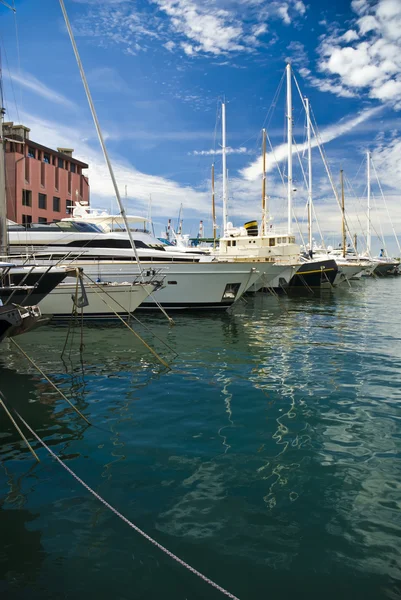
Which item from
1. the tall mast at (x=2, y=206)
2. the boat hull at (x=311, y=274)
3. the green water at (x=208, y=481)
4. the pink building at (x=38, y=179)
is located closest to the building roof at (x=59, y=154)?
the pink building at (x=38, y=179)

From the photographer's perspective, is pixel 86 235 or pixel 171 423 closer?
pixel 171 423

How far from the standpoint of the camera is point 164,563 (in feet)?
12.0

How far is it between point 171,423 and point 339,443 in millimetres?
2442

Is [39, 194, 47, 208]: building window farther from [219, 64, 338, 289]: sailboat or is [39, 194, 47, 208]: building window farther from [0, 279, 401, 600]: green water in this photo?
[0, 279, 401, 600]: green water

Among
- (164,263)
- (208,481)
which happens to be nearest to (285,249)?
(164,263)

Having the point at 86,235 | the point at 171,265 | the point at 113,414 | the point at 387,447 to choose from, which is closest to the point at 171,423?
the point at 113,414

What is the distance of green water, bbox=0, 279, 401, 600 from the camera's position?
11.6 feet

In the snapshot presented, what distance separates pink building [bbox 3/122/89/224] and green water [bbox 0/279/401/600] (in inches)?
1257

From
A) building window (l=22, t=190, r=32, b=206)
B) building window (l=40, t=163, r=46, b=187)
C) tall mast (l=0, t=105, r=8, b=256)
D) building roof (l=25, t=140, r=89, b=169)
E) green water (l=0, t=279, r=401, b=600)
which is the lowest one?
green water (l=0, t=279, r=401, b=600)

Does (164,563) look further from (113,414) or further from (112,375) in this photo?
(112,375)

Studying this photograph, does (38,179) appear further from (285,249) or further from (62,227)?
(62,227)

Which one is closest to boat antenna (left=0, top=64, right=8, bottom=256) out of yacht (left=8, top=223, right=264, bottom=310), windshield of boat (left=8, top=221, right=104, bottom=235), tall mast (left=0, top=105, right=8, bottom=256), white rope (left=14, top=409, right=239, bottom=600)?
tall mast (left=0, top=105, right=8, bottom=256)

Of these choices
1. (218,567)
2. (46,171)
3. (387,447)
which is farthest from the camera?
(46,171)

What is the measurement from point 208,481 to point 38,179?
43.0 m
